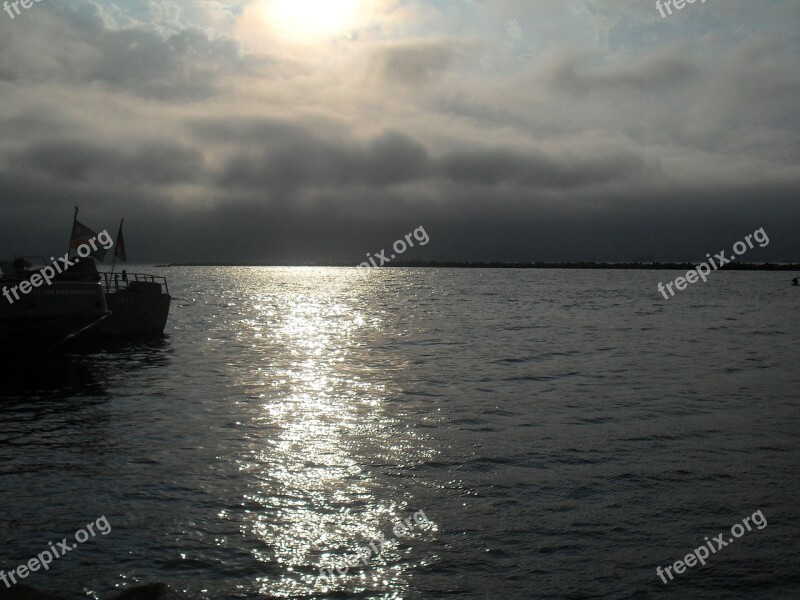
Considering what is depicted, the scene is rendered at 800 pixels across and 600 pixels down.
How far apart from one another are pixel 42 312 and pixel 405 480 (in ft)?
63.2

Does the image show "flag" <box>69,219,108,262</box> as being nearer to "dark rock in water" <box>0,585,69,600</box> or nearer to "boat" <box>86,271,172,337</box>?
"boat" <box>86,271,172,337</box>

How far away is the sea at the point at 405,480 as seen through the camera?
857 centimetres

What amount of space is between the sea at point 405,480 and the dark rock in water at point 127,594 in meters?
0.87

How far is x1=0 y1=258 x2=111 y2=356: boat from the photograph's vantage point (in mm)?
25109

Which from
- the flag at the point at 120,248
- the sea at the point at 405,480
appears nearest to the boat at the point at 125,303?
the flag at the point at 120,248

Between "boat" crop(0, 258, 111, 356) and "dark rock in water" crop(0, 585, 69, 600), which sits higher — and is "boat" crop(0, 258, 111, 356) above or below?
above

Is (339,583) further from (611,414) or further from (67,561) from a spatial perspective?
(611,414)

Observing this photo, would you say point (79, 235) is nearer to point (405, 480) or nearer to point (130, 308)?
point (130, 308)

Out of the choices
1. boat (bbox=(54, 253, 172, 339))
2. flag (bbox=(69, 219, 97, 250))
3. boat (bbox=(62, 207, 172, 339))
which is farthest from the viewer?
boat (bbox=(54, 253, 172, 339))

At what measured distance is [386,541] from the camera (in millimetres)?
9531

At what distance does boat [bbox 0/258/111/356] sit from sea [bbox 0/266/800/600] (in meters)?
1.35

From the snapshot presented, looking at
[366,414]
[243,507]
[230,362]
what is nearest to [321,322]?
[230,362]

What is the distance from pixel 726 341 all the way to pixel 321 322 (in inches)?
1269

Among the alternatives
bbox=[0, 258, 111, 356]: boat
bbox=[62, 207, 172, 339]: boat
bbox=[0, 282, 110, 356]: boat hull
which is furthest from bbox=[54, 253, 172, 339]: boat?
bbox=[0, 282, 110, 356]: boat hull
